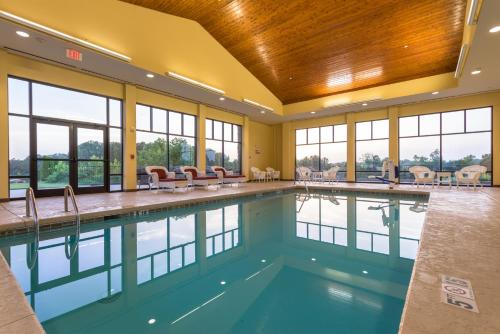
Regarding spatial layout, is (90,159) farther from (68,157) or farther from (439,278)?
(439,278)

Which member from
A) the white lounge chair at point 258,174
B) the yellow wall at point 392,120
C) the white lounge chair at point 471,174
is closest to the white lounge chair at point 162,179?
the white lounge chair at point 258,174

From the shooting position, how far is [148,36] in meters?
6.79

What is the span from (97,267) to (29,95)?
6097mm

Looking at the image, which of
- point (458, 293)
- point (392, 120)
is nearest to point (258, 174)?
point (392, 120)

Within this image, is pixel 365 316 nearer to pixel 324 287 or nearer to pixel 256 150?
pixel 324 287

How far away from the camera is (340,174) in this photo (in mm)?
12336

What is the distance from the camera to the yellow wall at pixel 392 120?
8.90m

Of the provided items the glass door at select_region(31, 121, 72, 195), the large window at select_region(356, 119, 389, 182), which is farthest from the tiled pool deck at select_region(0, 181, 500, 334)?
the large window at select_region(356, 119, 389, 182)

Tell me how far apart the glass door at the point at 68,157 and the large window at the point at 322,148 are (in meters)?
9.63

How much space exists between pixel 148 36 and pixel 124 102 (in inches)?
89.3

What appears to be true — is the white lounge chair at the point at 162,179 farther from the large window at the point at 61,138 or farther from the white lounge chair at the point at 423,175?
the white lounge chair at the point at 423,175

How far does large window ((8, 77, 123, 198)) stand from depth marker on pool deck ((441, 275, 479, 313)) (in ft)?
27.1

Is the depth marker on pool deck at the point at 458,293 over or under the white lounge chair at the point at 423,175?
under

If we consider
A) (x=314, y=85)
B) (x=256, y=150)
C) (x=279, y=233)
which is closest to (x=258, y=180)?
(x=256, y=150)
